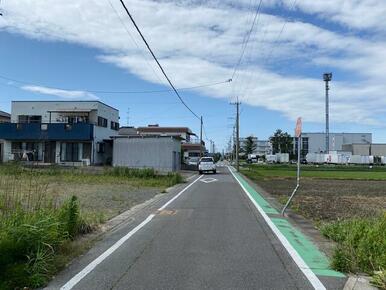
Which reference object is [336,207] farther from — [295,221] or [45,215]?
[45,215]

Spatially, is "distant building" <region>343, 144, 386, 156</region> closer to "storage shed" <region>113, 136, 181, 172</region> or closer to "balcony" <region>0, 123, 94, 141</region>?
A: "storage shed" <region>113, 136, 181, 172</region>

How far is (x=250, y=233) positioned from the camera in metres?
11.9

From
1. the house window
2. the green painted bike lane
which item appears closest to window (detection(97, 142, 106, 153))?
the house window

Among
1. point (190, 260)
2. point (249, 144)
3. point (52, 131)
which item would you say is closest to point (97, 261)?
point (190, 260)

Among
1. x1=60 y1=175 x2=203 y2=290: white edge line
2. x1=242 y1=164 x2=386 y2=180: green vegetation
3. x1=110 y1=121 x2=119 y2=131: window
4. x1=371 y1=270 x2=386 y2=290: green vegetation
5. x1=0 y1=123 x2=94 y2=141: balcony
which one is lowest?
x1=60 y1=175 x2=203 y2=290: white edge line

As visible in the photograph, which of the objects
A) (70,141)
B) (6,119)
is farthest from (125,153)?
(6,119)

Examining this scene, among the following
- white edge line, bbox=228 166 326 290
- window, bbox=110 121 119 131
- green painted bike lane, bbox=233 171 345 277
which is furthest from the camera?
window, bbox=110 121 119 131

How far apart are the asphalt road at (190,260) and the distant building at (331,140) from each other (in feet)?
520

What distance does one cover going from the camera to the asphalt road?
7.07m

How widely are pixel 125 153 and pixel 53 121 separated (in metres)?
14.1

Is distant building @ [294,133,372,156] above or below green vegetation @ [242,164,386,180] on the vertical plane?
above

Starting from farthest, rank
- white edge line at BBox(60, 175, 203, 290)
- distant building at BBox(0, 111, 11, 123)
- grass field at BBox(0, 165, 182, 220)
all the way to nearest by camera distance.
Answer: distant building at BBox(0, 111, 11, 123), grass field at BBox(0, 165, 182, 220), white edge line at BBox(60, 175, 203, 290)

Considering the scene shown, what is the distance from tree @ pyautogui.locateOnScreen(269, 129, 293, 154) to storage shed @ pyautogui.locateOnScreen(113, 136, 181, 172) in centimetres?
10982

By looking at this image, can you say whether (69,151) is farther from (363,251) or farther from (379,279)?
(379,279)
